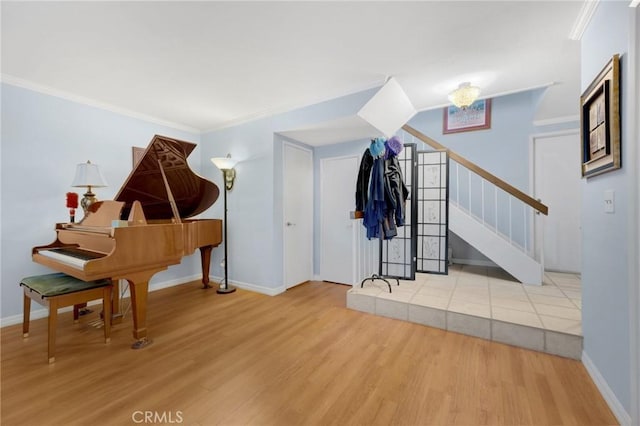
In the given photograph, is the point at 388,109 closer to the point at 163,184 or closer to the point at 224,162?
the point at 224,162

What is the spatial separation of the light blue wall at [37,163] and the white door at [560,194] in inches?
238

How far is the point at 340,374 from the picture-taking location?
5.90 feet

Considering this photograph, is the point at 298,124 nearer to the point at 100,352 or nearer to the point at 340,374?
the point at 340,374

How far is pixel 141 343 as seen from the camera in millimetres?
2207

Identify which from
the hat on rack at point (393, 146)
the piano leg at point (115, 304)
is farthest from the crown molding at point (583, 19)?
the piano leg at point (115, 304)

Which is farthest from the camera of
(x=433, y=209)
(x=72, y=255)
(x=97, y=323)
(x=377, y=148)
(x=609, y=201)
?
(x=433, y=209)

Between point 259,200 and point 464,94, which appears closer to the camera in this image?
point 464,94

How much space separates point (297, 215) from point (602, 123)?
127 inches

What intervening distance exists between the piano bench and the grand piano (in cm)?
12

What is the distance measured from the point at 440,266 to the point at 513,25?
275 centimetres

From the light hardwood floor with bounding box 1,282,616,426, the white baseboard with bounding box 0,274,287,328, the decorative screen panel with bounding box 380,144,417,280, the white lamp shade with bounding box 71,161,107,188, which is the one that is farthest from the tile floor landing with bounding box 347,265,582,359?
the white lamp shade with bounding box 71,161,107,188

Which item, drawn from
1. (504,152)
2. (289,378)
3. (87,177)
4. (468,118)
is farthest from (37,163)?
(504,152)

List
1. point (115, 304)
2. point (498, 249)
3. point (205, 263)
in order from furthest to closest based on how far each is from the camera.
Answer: point (205, 263), point (498, 249), point (115, 304)

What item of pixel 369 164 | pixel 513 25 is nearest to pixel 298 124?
pixel 369 164
